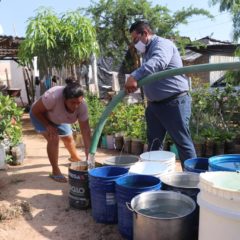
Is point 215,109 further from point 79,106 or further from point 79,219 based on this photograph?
point 79,219

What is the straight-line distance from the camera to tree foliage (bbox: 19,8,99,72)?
6977 mm

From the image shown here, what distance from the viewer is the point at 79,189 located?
329 cm

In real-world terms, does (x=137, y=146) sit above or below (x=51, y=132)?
below

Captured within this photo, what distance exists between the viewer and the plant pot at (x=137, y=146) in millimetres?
5671

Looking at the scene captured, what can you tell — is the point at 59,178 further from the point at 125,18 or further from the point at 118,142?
the point at 125,18

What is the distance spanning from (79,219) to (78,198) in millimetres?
215

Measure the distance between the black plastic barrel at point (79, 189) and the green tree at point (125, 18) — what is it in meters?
8.47

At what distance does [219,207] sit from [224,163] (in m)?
0.83

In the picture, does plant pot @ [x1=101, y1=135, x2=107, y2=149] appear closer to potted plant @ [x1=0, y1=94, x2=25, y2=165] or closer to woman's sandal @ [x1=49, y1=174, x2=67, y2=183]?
potted plant @ [x1=0, y1=94, x2=25, y2=165]

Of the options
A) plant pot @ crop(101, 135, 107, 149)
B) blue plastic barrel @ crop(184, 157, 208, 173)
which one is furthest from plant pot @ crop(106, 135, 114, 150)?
blue plastic barrel @ crop(184, 157, 208, 173)

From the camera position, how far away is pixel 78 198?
10.9 feet

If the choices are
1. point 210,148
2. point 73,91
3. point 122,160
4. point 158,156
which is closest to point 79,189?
point 122,160

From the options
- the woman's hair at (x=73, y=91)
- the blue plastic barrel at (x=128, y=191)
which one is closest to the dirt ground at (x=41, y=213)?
the blue plastic barrel at (x=128, y=191)

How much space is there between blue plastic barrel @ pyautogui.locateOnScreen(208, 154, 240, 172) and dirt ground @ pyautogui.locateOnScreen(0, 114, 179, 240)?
0.97 meters
